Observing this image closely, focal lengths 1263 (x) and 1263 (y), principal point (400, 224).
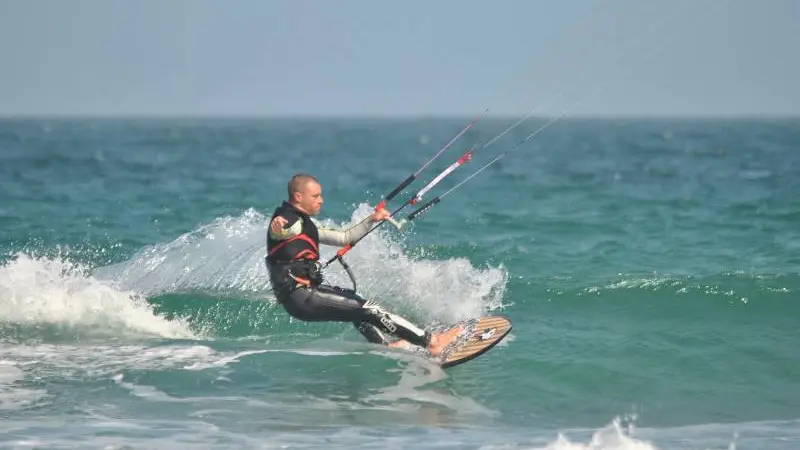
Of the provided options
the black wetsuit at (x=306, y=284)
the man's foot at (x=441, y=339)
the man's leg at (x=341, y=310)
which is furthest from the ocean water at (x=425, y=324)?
the black wetsuit at (x=306, y=284)

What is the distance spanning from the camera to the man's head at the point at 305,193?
9102mm

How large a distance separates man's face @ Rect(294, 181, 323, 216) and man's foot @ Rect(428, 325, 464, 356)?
151 cm

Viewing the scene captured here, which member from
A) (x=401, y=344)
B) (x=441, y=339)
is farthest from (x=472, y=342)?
(x=401, y=344)

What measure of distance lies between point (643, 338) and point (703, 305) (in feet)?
5.78

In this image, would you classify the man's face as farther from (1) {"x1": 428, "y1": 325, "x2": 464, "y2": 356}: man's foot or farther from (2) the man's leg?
(1) {"x1": 428, "y1": 325, "x2": 464, "y2": 356}: man's foot

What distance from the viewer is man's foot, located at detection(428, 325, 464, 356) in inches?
388

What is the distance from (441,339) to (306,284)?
4.26 feet

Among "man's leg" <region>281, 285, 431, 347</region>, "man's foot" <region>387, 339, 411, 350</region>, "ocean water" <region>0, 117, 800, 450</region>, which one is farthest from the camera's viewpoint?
"man's foot" <region>387, 339, 411, 350</region>

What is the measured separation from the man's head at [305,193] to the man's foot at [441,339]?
1508 millimetres

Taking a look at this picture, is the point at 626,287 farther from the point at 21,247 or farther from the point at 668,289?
the point at 21,247

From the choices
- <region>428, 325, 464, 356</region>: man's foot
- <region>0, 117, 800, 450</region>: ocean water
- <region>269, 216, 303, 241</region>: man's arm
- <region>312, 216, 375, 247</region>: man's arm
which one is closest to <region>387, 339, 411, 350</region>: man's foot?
<region>0, 117, 800, 450</region>: ocean water

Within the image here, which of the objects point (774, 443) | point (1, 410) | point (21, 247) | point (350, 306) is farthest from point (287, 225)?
point (21, 247)

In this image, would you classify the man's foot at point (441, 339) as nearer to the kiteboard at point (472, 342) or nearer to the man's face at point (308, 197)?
the kiteboard at point (472, 342)

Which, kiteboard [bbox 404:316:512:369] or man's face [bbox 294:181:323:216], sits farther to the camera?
kiteboard [bbox 404:316:512:369]
